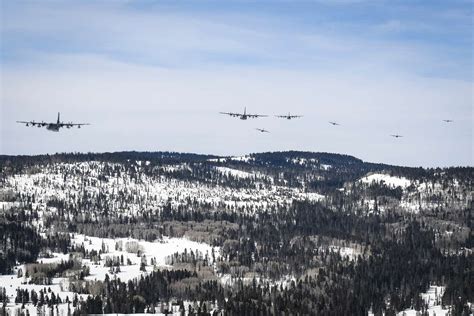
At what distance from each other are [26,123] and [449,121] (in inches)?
4060

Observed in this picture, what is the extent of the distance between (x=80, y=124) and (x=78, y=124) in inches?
67.0

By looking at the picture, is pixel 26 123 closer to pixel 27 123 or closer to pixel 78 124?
pixel 27 123

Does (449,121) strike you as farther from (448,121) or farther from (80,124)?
(80,124)

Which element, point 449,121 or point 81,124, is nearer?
point 449,121

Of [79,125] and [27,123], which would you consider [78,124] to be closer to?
[79,125]

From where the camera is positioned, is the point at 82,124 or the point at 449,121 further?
the point at 82,124

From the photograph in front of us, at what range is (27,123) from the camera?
656 ft

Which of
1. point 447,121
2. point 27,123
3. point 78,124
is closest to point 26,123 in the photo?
point 27,123

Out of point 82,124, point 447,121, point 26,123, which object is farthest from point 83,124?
point 447,121

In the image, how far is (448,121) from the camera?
177750 millimetres

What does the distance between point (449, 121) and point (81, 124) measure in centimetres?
8851

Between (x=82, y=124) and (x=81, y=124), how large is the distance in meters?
1.09

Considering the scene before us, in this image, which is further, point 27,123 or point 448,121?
point 27,123

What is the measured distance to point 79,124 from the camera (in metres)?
198
